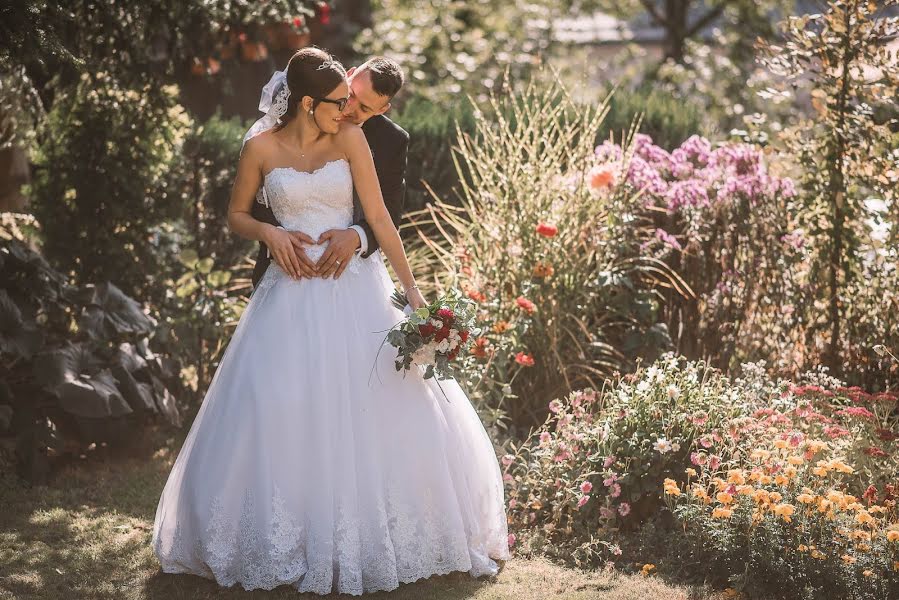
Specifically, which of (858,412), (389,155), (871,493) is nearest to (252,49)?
(389,155)

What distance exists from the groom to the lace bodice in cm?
5

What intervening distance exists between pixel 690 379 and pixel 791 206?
1781mm

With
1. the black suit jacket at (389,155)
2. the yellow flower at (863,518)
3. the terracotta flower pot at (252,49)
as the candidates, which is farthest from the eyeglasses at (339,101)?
the terracotta flower pot at (252,49)

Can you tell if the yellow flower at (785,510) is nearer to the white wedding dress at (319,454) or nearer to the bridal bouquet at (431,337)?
the white wedding dress at (319,454)

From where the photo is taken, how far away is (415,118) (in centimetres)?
815

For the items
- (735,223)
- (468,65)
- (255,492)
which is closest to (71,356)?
(255,492)

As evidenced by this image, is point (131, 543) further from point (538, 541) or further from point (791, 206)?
point (791, 206)

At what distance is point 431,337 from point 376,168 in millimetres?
887

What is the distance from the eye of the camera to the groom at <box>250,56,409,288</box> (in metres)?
4.06

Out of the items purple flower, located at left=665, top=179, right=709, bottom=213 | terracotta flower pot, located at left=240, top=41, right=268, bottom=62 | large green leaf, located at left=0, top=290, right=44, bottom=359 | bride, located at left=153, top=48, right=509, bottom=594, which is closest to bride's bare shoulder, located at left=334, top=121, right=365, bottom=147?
bride, located at left=153, top=48, right=509, bottom=594

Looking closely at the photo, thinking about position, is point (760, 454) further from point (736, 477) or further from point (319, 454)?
point (319, 454)

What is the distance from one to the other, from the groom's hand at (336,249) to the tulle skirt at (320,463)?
0.06 m

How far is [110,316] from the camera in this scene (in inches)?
223

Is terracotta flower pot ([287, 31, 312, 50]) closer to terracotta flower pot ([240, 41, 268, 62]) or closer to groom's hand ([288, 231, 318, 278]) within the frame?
terracotta flower pot ([240, 41, 268, 62])
